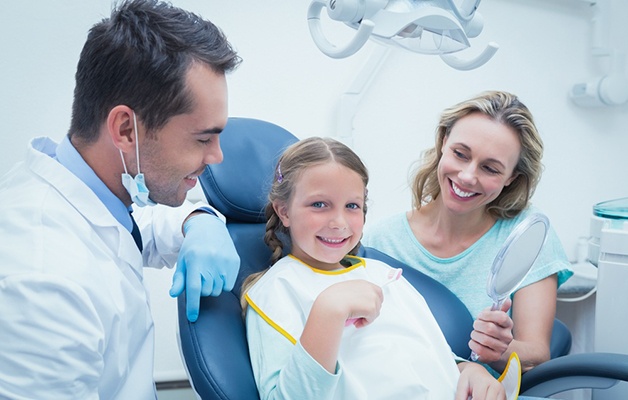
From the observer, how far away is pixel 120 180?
44.1 inches

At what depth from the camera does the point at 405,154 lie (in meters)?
2.32

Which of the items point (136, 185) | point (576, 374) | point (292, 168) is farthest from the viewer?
point (292, 168)

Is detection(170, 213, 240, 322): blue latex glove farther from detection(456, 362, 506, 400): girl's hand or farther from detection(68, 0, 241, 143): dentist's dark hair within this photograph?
detection(456, 362, 506, 400): girl's hand

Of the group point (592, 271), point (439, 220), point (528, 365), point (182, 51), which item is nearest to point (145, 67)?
point (182, 51)

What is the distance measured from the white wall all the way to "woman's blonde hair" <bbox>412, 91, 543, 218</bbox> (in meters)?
0.56

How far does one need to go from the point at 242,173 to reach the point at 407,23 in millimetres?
593

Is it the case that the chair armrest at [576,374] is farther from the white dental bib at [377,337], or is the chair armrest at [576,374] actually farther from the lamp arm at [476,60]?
the lamp arm at [476,60]

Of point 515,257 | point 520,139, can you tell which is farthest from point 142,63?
point 520,139

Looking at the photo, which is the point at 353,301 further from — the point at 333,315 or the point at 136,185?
the point at 136,185

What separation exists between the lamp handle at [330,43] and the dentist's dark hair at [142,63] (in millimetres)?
193

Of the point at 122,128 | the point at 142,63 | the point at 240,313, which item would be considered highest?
the point at 142,63

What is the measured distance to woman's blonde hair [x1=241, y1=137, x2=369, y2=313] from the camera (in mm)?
1279

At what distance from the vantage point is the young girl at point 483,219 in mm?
1440

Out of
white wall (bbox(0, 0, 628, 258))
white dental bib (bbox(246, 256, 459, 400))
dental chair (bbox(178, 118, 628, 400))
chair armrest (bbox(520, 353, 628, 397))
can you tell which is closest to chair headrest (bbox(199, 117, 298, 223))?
dental chair (bbox(178, 118, 628, 400))
